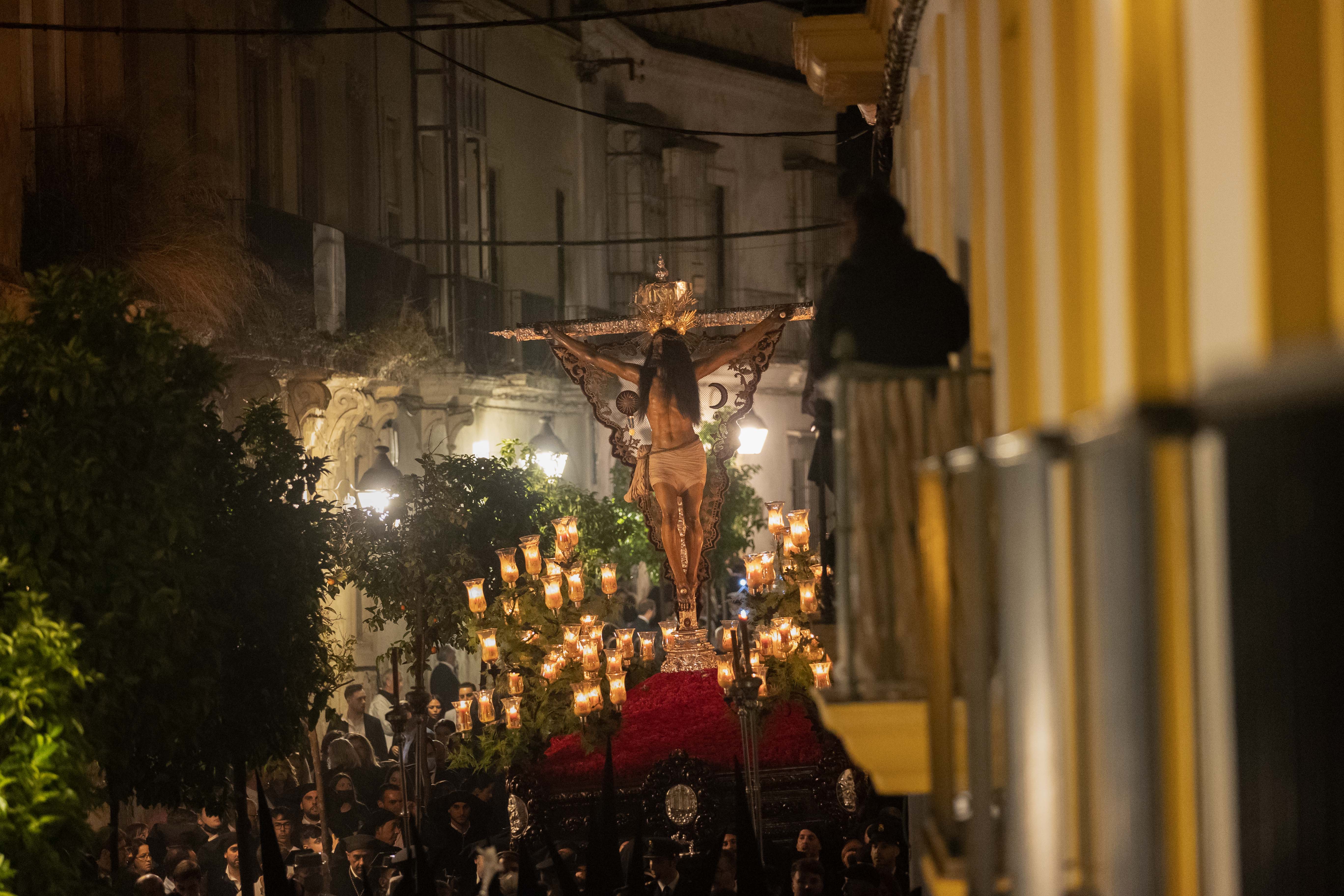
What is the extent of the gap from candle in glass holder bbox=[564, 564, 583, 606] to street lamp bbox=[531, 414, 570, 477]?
7.57 meters

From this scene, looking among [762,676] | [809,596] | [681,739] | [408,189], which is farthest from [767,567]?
[408,189]

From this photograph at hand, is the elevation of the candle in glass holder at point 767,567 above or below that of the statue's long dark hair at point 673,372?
below

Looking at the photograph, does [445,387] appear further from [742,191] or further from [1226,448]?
[1226,448]

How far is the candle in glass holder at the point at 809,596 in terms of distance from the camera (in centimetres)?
1009

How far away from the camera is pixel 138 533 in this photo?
6.94 metres

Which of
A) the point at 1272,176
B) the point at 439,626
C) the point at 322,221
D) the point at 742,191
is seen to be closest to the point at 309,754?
the point at 439,626

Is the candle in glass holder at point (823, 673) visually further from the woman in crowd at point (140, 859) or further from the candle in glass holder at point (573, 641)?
the woman in crowd at point (140, 859)

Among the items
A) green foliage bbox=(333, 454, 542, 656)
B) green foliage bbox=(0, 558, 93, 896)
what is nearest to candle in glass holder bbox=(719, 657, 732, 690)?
green foliage bbox=(333, 454, 542, 656)

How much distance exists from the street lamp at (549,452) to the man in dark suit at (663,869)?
407 inches

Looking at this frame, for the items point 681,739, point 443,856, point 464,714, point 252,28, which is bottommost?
point 443,856

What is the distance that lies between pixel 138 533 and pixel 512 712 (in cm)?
381

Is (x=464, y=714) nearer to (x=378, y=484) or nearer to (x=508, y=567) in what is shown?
(x=508, y=567)

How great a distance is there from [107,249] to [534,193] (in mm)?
12116

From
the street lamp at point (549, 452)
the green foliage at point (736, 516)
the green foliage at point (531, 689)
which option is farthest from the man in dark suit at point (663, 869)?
the green foliage at point (736, 516)
